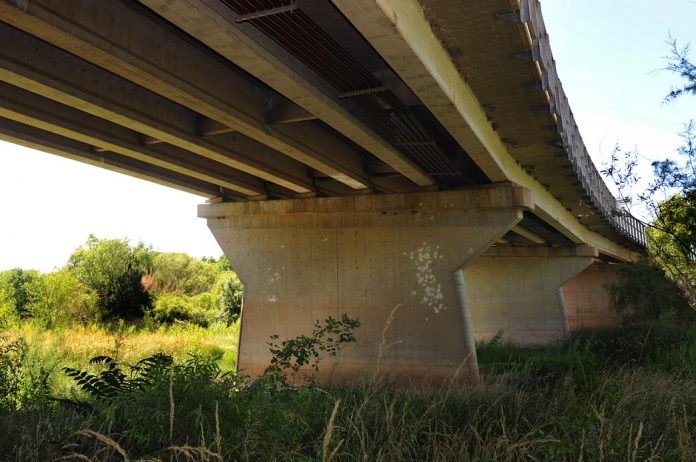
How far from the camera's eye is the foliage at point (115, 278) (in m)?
27.5

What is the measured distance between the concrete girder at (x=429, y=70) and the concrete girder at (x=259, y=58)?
120 centimetres

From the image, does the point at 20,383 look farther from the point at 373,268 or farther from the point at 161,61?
the point at 373,268

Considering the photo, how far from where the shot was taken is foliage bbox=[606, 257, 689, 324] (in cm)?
2270

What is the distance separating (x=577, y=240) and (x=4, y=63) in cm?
2191

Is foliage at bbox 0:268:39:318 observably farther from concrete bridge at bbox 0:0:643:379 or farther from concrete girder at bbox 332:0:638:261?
concrete girder at bbox 332:0:638:261

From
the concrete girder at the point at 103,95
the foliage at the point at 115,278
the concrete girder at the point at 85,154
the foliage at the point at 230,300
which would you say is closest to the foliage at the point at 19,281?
the foliage at the point at 115,278

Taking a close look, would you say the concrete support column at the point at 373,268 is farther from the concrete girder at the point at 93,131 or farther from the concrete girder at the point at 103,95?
the concrete girder at the point at 103,95

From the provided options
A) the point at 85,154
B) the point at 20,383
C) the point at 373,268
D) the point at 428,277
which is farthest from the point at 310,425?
the point at 373,268

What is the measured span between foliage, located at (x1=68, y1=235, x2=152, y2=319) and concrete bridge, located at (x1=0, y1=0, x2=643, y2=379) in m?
14.7

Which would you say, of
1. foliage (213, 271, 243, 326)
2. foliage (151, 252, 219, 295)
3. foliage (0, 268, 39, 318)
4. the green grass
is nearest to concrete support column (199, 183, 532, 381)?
the green grass

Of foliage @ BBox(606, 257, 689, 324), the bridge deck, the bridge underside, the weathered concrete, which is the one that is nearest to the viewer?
the bridge deck

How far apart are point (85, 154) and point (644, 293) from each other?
2218 cm

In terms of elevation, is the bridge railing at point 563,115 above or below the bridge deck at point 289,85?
above

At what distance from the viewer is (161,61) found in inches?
248
